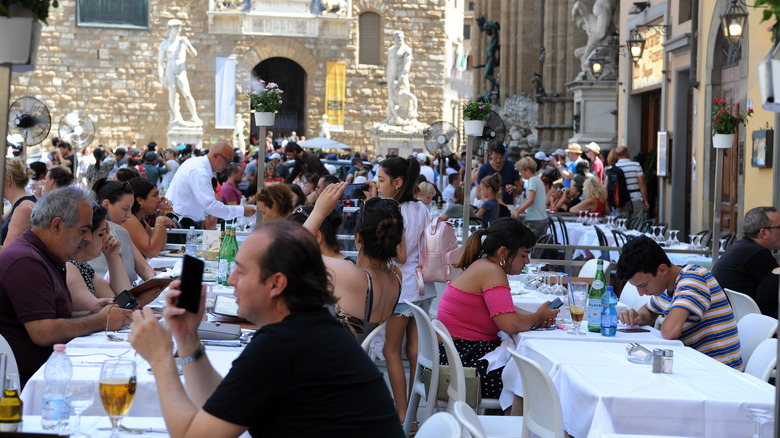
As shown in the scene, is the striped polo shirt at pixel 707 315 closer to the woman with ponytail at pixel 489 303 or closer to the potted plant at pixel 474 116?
the woman with ponytail at pixel 489 303

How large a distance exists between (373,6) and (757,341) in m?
25.0

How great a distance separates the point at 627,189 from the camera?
41.7 feet

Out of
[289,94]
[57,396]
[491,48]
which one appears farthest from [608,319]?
[491,48]

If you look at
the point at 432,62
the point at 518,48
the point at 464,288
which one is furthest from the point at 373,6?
the point at 464,288

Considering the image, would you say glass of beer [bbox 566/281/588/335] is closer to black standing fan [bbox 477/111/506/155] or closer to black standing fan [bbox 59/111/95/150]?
black standing fan [bbox 477/111/506/155]

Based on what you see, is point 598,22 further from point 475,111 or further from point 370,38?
point 370,38

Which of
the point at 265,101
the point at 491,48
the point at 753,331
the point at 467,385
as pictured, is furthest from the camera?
the point at 491,48

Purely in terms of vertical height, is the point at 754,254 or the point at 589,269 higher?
the point at 754,254

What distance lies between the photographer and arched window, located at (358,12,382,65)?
28.9 metres

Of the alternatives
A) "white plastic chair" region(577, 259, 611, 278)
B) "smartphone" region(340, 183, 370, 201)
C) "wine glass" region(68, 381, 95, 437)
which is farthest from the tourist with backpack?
"wine glass" region(68, 381, 95, 437)

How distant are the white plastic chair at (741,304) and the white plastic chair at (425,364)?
6.04 ft

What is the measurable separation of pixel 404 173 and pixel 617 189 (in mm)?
7183

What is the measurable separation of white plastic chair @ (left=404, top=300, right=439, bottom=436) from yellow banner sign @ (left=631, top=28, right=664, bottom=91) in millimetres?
10239

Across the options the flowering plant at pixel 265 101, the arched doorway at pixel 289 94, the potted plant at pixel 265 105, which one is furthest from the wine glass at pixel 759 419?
the arched doorway at pixel 289 94
